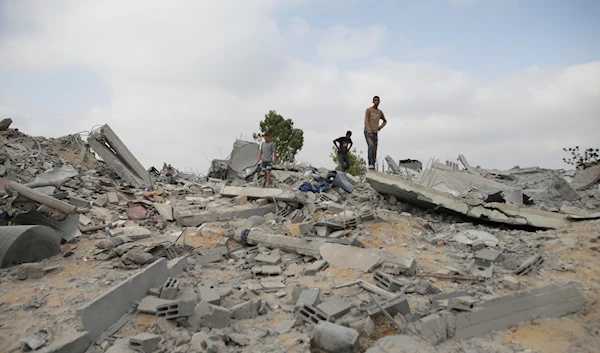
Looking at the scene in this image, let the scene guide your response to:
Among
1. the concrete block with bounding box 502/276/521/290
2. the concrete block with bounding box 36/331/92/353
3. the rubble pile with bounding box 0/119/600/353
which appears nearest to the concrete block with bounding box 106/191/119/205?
the rubble pile with bounding box 0/119/600/353

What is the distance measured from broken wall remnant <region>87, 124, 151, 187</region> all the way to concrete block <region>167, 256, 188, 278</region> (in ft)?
23.5

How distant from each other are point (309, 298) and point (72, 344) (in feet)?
6.74

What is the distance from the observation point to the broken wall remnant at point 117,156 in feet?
37.8

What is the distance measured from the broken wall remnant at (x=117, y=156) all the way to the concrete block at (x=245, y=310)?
8862mm

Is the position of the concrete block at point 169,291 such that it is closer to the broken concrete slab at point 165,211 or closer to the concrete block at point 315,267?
the concrete block at point 315,267

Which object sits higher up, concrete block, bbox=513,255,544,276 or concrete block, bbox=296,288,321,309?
concrete block, bbox=513,255,544,276

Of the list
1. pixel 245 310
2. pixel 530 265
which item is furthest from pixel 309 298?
pixel 530 265

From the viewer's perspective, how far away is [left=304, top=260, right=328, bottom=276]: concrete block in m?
4.69

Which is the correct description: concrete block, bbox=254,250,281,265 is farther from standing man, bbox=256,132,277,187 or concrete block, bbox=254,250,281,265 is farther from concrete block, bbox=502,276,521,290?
standing man, bbox=256,132,277,187

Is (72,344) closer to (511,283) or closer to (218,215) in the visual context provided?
(511,283)

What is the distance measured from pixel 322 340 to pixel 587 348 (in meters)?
2.11

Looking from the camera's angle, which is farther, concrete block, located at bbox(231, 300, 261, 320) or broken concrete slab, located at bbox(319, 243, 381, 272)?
broken concrete slab, located at bbox(319, 243, 381, 272)

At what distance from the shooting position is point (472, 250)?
5.46m

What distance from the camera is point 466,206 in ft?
22.6
